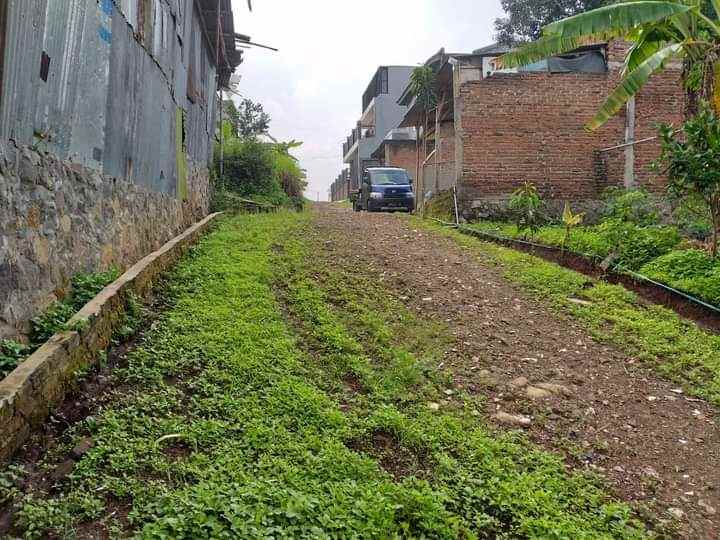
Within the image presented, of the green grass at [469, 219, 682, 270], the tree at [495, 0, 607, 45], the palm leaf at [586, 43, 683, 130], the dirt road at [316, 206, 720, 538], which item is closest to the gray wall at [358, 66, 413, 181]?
the tree at [495, 0, 607, 45]

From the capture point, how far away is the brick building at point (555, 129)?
13.3 metres

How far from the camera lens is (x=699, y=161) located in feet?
23.5

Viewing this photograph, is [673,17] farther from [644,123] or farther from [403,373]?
[403,373]

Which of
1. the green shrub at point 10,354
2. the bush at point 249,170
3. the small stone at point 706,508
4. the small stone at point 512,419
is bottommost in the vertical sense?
the small stone at point 706,508

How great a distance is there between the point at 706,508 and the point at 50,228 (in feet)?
15.0

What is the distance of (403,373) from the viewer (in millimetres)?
4605

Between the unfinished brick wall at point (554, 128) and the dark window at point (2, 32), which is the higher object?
the unfinished brick wall at point (554, 128)

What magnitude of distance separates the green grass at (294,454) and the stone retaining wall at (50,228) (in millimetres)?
779

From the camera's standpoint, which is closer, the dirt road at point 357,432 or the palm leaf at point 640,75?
the dirt road at point 357,432

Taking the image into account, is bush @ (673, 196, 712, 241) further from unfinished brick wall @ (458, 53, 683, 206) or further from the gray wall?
the gray wall

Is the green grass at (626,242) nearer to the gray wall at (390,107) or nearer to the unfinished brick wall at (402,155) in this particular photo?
the unfinished brick wall at (402,155)

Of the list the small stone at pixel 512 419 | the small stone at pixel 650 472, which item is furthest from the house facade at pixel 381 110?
the small stone at pixel 650 472

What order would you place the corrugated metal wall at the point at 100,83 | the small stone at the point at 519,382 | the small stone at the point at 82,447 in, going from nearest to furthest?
the small stone at the point at 82,447, the corrugated metal wall at the point at 100,83, the small stone at the point at 519,382

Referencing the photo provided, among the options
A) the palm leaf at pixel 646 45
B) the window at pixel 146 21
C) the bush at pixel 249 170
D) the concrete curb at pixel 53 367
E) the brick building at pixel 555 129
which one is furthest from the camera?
the bush at pixel 249 170
